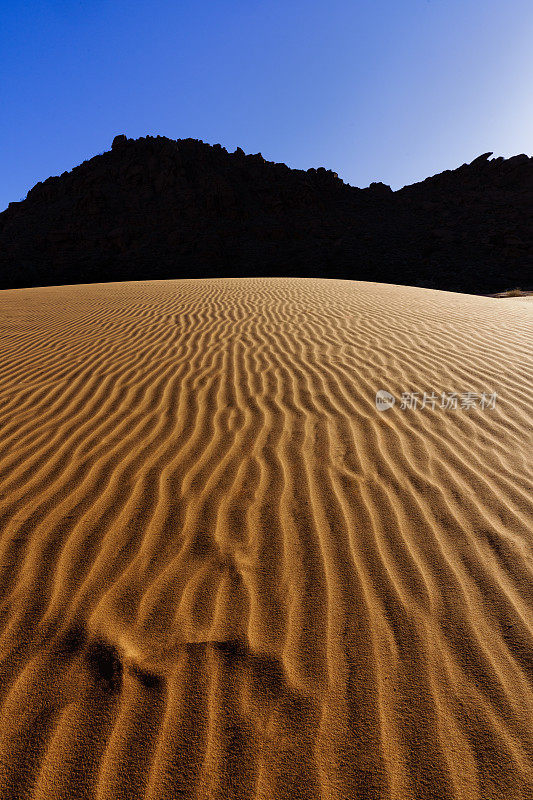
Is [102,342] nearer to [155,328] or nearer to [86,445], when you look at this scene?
[155,328]

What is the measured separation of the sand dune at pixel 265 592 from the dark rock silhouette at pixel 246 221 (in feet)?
97.7

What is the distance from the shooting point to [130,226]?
38.6 m

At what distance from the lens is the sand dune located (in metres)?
1.45

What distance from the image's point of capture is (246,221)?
39969 mm

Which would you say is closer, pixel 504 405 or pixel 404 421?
pixel 404 421

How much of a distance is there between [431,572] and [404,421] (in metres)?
1.76

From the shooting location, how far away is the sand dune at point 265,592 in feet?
4.76

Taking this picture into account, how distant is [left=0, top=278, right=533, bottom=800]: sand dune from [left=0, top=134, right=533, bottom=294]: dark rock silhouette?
2979 cm

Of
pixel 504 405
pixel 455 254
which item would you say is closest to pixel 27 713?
pixel 504 405

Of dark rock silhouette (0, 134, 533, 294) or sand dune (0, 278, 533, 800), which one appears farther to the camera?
dark rock silhouette (0, 134, 533, 294)

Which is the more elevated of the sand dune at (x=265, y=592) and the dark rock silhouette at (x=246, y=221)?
the dark rock silhouette at (x=246, y=221)

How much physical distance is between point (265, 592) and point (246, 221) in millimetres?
41682

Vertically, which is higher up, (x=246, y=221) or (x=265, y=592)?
(x=246, y=221)

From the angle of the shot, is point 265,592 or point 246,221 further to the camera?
point 246,221
